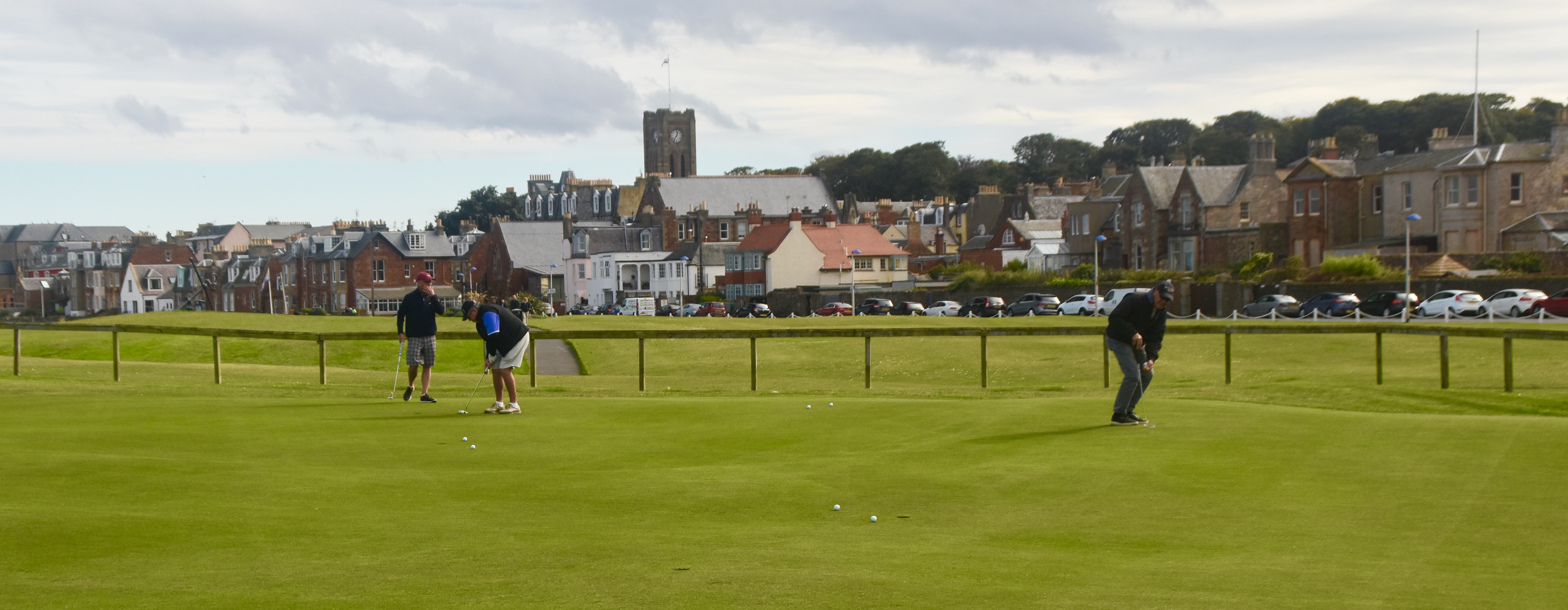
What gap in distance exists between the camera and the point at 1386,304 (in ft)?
160

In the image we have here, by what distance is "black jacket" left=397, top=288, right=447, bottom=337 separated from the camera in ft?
59.6

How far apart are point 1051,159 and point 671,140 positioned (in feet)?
189

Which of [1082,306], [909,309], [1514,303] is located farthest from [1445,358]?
[909,309]

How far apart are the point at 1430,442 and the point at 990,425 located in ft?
14.7

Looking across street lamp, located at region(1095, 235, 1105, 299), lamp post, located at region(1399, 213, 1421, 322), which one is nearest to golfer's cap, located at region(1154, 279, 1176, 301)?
lamp post, located at region(1399, 213, 1421, 322)

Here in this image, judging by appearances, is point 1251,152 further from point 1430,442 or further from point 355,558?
point 355,558

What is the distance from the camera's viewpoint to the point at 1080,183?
120188mm

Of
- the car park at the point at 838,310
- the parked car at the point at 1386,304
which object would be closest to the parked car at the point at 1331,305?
the parked car at the point at 1386,304

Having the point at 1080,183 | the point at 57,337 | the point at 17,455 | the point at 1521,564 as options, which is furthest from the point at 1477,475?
the point at 1080,183

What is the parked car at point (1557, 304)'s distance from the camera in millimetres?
44844

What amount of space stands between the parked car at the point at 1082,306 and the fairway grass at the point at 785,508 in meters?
46.7

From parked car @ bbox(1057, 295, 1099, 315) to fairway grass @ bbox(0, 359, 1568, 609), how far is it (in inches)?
1840

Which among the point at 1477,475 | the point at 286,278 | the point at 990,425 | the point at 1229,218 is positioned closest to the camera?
the point at 1477,475

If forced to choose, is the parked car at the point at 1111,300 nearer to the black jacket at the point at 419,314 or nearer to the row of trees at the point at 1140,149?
the black jacket at the point at 419,314
